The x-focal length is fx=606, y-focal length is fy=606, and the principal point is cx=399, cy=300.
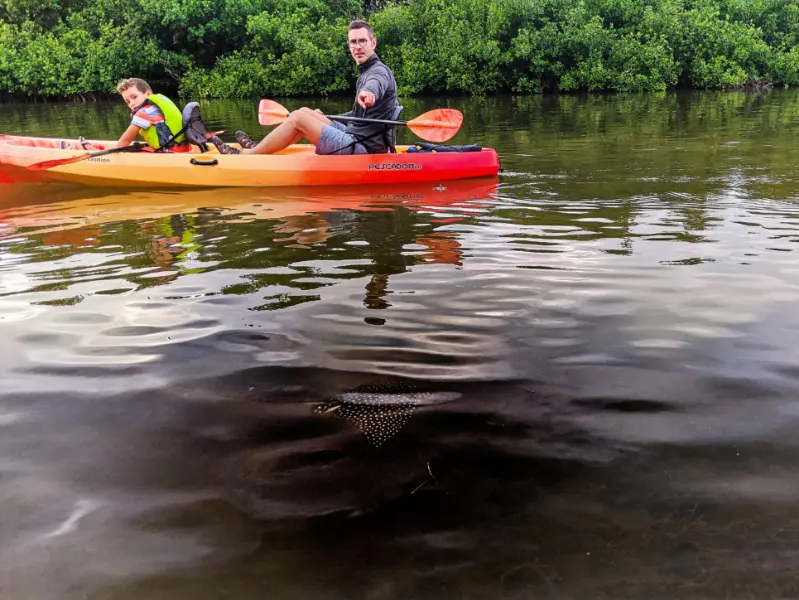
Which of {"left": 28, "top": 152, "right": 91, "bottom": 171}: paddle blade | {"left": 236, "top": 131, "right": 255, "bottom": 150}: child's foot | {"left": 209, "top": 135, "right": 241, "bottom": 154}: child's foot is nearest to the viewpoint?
{"left": 28, "top": 152, "right": 91, "bottom": 171}: paddle blade

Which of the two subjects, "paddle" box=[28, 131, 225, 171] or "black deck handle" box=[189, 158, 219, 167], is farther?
"paddle" box=[28, 131, 225, 171]

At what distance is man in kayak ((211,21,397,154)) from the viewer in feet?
21.3

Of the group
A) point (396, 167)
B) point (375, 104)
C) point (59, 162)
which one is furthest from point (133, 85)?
point (396, 167)

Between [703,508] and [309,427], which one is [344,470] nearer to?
[309,427]

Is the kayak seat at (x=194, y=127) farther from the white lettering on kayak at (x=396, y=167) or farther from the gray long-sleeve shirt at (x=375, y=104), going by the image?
the white lettering on kayak at (x=396, y=167)

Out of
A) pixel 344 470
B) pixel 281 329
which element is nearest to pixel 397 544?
pixel 344 470

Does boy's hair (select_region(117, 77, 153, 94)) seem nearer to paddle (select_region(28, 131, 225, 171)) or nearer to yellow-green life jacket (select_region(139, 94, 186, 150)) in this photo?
yellow-green life jacket (select_region(139, 94, 186, 150))

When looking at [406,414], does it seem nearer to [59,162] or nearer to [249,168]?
[249,168]

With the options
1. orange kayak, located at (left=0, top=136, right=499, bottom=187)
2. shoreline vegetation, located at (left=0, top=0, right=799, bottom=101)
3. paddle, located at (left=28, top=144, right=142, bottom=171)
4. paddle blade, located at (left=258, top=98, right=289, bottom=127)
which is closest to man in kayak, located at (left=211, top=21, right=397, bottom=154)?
orange kayak, located at (left=0, top=136, right=499, bottom=187)

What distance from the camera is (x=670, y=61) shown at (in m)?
23.9

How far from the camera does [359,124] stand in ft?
23.4

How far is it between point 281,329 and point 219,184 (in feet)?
15.1

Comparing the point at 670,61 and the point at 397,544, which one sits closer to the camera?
the point at 397,544

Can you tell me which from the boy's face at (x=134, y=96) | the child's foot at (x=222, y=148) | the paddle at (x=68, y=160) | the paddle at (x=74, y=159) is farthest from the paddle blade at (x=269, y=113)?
the paddle at (x=68, y=160)
